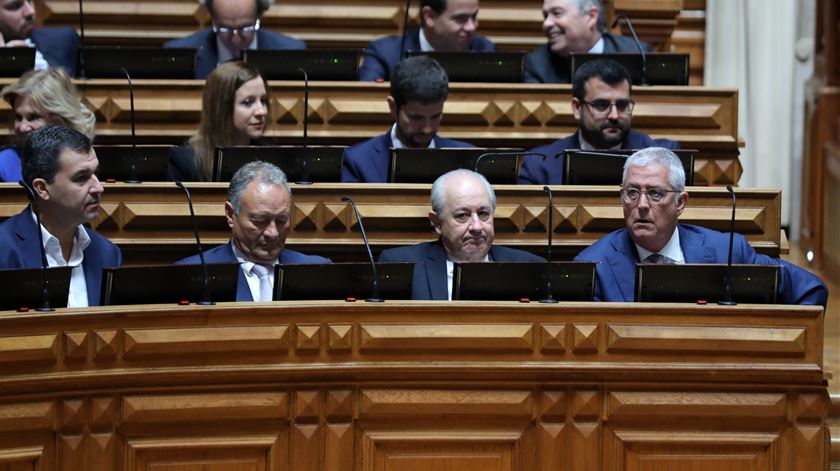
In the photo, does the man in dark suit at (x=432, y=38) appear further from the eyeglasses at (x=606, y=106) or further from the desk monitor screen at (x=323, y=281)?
the desk monitor screen at (x=323, y=281)

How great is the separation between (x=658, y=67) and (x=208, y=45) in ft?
5.35

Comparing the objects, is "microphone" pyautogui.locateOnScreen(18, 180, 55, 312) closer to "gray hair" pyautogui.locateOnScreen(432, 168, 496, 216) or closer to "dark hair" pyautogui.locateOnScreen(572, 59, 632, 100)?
"gray hair" pyautogui.locateOnScreen(432, 168, 496, 216)

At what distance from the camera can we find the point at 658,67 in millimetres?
5617

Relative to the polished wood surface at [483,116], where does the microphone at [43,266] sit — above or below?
below

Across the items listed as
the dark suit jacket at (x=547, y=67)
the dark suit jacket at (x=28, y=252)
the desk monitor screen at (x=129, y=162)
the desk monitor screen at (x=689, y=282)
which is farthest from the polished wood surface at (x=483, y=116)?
the desk monitor screen at (x=689, y=282)

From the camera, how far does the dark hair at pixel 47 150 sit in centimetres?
409

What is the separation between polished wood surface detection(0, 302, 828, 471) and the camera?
365cm

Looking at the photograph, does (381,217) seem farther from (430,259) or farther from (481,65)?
(481,65)

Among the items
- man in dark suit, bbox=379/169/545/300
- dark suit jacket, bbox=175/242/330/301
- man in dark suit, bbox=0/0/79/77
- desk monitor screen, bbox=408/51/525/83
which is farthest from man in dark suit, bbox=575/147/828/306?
man in dark suit, bbox=0/0/79/77

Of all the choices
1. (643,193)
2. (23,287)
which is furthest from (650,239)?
(23,287)

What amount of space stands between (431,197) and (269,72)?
1.35 meters

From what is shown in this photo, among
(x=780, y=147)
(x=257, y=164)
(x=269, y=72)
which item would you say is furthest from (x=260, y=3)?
(x=780, y=147)

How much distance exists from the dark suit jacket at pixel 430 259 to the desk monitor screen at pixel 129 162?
2.84 ft

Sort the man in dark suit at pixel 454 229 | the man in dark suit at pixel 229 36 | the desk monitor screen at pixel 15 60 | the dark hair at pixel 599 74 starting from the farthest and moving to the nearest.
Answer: the man in dark suit at pixel 229 36, the desk monitor screen at pixel 15 60, the dark hair at pixel 599 74, the man in dark suit at pixel 454 229
